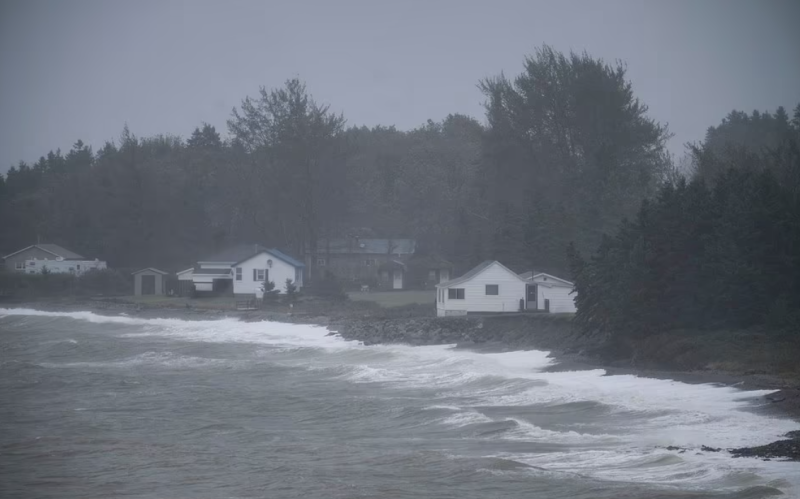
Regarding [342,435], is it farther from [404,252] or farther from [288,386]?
[404,252]

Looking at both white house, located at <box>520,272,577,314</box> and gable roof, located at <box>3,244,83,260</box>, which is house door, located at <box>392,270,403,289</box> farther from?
gable roof, located at <box>3,244,83,260</box>

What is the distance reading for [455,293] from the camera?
148ft

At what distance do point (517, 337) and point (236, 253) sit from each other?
34.8 metres

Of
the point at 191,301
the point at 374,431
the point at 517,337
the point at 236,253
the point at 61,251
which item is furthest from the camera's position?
the point at 61,251

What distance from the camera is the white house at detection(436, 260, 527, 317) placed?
145 feet

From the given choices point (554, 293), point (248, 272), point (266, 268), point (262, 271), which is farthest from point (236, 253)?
point (554, 293)

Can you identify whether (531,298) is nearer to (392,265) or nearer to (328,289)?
(328,289)

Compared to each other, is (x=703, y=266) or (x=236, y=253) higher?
(x=236, y=253)

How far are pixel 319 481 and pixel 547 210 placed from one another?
41919mm

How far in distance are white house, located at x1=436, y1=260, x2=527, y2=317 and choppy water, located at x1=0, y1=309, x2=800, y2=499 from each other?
10164 mm

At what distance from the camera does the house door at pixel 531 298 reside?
145 feet

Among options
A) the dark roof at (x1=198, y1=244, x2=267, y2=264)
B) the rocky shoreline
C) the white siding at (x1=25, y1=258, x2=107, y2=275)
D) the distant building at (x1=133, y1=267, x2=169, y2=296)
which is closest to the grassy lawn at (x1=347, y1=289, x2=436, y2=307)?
the rocky shoreline

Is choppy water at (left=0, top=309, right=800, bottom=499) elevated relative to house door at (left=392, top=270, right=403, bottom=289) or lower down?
lower down

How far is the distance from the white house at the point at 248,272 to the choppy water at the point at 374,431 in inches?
1094
